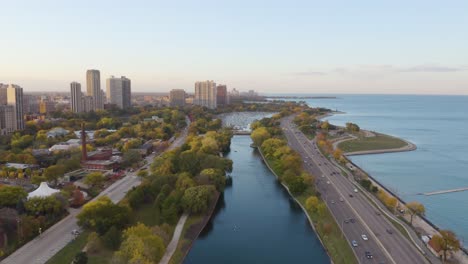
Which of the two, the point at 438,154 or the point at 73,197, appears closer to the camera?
the point at 73,197

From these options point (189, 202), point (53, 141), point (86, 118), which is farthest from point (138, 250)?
point (86, 118)

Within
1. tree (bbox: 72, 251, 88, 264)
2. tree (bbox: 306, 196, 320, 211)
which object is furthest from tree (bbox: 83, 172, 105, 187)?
tree (bbox: 306, 196, 320, 211)

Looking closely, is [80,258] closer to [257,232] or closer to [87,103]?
[257,232]

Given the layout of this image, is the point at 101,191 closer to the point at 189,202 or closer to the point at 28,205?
the point at 28,205

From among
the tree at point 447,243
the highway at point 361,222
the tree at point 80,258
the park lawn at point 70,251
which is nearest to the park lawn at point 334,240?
the highway at point 361,222

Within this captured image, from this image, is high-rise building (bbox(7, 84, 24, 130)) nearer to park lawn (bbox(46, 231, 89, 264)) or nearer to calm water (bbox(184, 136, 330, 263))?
calm water (bbox(184, 136, 330, 263))

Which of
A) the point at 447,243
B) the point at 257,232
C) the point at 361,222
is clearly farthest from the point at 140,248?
the point at 447,243
